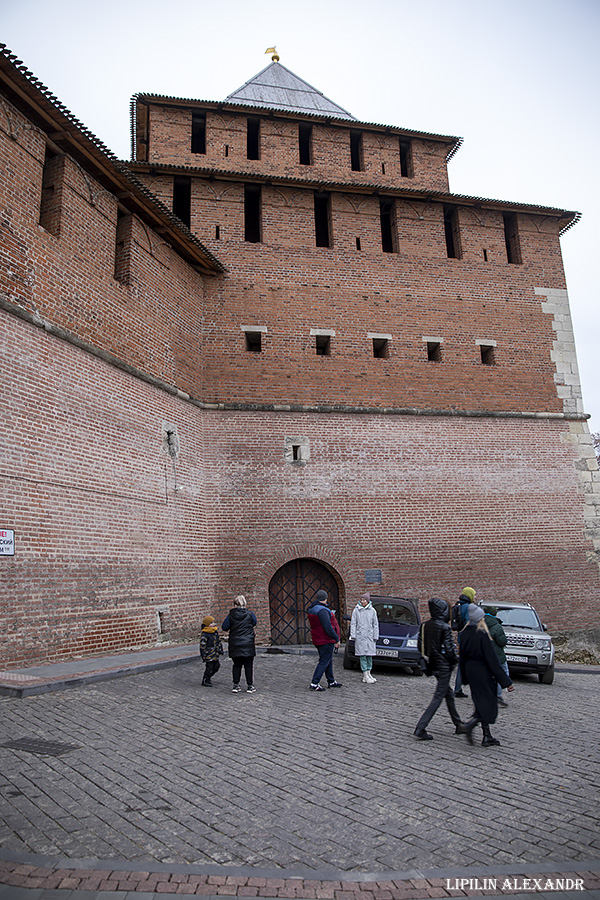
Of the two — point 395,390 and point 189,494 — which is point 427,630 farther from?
point 395,390

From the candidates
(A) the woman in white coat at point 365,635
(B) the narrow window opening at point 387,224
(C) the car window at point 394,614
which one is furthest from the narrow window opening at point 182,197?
(A) the woman in white coat at point 365,635

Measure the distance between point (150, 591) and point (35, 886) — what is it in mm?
8913

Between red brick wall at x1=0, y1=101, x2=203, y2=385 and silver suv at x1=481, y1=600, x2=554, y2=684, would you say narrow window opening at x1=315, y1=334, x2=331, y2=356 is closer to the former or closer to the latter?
red brick wall at x1=0, y1=101, x2=203, y2=385

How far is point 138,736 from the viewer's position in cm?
554

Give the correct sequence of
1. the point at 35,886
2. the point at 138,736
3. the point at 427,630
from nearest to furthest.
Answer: the point at 35,886 → the point at 138,736 → the point at 427,630

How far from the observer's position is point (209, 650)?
26.9 ft

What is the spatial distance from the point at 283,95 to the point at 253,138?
4073 millimetres

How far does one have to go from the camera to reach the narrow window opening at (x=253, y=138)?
17641mm

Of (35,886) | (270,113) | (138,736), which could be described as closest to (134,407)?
(138,736)

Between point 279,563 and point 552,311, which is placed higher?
point 552,311

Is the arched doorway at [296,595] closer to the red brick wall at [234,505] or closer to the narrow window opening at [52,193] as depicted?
the red brick wall at [234,505]

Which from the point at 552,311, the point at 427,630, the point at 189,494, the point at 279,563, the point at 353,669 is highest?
the point at 552,311

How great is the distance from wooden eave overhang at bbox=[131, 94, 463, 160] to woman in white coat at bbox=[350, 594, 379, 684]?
14.8 m

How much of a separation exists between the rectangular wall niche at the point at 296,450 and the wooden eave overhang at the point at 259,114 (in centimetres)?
1000
